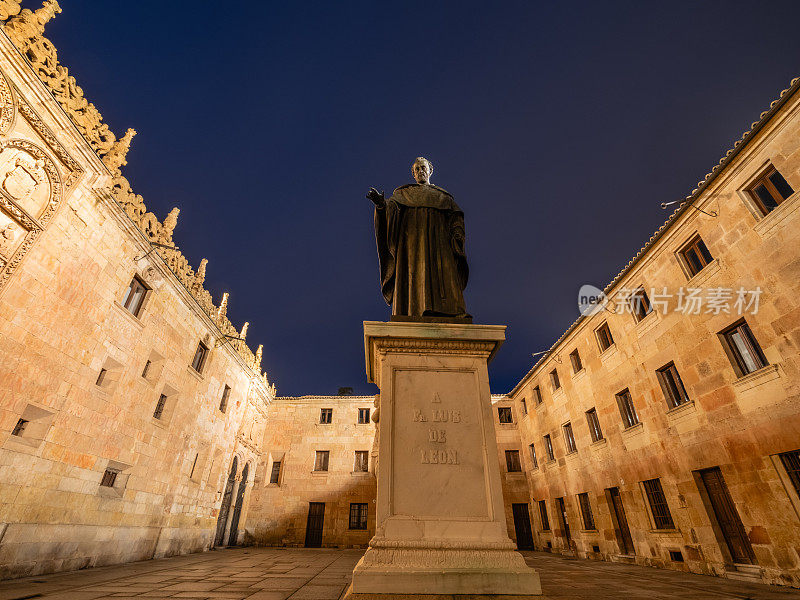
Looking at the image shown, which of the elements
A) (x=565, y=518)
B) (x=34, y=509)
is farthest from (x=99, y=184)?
(x=565, y=518)

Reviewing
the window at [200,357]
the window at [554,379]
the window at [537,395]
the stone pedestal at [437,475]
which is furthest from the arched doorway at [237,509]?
the stone pedestal at [437,475]

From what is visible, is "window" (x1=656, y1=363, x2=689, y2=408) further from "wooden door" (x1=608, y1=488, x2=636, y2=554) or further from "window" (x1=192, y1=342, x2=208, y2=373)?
"window" (x1=192, y1=342, x2=208, y2=373)

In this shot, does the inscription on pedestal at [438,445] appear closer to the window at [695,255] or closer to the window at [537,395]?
the window at [695,255]

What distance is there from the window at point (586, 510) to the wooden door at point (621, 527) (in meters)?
1.64

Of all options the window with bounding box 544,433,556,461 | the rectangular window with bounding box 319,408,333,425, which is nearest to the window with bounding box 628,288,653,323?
the window with bounding box 544,433,556,461

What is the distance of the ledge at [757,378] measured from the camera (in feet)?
28.7

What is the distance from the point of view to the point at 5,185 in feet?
26.6

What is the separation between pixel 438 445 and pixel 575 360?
1664 centimetres

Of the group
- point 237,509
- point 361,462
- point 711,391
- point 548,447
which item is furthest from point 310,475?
point 711,391

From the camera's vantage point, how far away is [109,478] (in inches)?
438

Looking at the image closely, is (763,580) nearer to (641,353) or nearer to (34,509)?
(641,353)

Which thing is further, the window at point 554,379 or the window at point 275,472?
the window at point 275,472

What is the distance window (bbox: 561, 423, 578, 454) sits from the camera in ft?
57.8

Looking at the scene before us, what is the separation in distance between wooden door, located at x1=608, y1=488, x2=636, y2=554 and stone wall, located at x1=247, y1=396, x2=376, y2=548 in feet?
39.4
